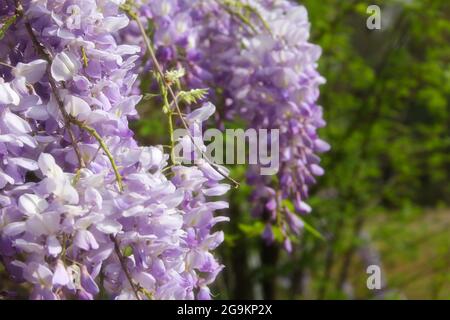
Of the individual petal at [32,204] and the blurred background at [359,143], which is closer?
the individual petal at [32,204]

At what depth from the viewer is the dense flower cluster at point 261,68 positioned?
78.2 inches

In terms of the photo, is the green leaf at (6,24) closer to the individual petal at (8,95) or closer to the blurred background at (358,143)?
the individual petal at (8,95)

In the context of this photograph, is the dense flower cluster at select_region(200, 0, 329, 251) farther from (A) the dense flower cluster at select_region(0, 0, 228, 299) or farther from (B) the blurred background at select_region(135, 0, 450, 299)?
(B) the blurred background at select_region(135, 0, 450, 299)

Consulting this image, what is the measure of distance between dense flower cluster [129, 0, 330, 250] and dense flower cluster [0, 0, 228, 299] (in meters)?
0.49

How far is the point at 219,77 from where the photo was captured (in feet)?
6.95

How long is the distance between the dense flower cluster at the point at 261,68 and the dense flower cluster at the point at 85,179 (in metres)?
0.49

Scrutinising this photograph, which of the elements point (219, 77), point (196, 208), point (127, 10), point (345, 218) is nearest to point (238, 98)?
point (219, 77)

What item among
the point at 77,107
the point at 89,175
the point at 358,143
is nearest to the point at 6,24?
the point at 77,107

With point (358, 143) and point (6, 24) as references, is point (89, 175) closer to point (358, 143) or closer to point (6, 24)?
point (6, 24)

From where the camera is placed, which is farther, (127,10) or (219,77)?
(219,77)

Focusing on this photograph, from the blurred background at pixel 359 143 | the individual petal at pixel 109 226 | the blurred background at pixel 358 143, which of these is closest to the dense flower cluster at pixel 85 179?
the individual petal at pixel 109 226

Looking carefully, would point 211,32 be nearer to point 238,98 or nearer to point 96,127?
point 238,98
